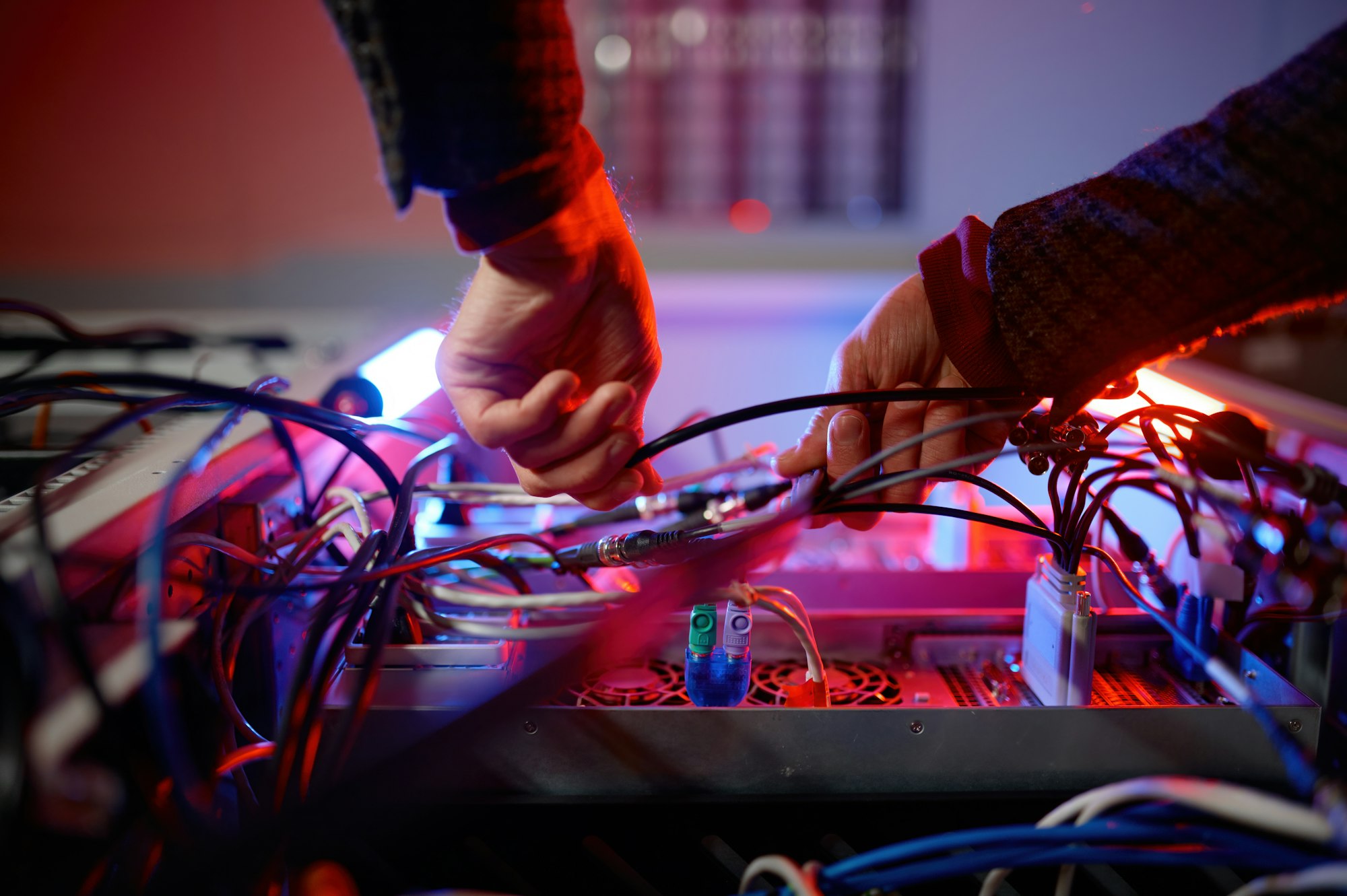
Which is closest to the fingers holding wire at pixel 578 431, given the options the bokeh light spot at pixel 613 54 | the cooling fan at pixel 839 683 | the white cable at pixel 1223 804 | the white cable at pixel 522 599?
the white cable at pixel 522 599

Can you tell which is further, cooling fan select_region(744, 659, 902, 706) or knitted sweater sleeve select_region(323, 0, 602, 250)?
cooling fan select_region(744, 659, 902, 706)

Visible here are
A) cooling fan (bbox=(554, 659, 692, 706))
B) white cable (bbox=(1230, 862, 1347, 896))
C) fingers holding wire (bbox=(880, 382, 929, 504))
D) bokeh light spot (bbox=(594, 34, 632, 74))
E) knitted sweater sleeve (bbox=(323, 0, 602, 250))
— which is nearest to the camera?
white cable (bbox=(1230, 862, 1347, 896))

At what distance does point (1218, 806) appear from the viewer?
0.93 feet

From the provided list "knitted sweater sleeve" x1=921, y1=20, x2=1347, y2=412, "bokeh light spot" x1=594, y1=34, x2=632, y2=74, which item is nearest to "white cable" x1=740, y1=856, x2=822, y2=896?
"knitted sweater sleeve" x1=921, y1=20, x2=1347, y2=412

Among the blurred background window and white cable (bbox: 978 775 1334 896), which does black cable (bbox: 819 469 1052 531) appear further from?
the blurred background window

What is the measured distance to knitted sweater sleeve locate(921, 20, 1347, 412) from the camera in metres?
0.42

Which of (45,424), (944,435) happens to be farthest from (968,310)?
(45,424)

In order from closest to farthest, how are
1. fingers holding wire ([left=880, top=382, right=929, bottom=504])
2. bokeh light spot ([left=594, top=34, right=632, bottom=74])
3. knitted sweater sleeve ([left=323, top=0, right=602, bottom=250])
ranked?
knitted sweater sleeve ([left=323, top=0, right=602, bottom=250]) → fingers holding wire ([left=880, top=382, right=929, bottom=504]) → bokeh light spot ([left=594, top=34, right=632, bottom=74])

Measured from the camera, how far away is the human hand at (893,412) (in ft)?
1.80

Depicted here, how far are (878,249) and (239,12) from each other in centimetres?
173

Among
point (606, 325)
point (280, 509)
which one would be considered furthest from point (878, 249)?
point (280, 509)

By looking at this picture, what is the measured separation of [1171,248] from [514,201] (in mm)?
403

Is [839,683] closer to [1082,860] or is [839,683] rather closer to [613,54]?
[1082,860]

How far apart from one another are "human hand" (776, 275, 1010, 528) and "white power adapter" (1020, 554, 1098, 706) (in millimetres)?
111
